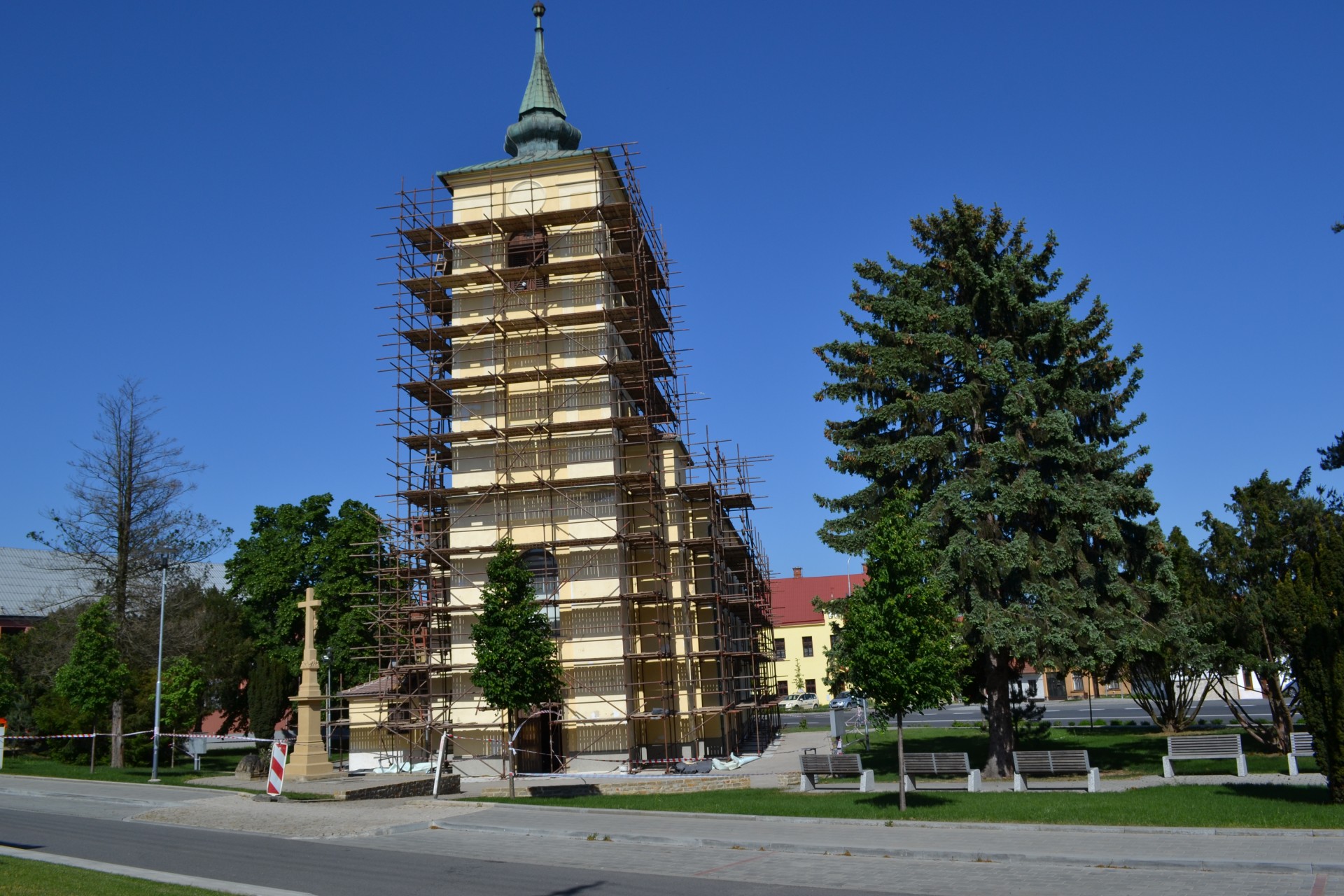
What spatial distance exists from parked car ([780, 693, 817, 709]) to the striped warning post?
55.1 m

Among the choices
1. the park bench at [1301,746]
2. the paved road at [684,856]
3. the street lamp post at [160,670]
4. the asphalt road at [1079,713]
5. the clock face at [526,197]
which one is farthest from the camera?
the asphalt road at [1079,713]

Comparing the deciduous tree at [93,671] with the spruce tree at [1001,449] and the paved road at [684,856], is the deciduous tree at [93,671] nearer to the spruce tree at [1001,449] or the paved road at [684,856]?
the paved road at [684,856]

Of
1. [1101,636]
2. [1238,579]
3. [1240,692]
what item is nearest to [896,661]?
[1101,636]

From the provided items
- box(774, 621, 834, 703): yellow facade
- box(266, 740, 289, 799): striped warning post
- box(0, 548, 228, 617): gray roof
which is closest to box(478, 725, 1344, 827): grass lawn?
box(266, 740, 289, 799): striped warning post

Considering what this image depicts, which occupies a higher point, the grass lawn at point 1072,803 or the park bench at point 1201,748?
the park bench at point 1201,748

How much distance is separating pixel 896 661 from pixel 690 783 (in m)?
8.41

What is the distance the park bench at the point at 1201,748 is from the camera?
21891 mm

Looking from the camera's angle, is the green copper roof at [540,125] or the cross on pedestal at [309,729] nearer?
the cross on pedestal at [309,729]

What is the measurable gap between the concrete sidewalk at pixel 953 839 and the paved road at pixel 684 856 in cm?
4

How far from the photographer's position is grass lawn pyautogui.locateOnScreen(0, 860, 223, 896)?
1058 cm

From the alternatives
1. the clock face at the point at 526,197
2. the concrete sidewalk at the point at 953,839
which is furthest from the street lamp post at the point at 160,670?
the clock face at the point at 526,197

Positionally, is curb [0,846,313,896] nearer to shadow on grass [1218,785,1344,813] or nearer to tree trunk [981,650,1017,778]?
shadow on grass [1218,785,1344,813]

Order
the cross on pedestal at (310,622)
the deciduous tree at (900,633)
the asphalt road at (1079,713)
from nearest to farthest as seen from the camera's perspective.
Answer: the deciduous tree at (900,633), the cross on pedestal at (310,622), the asphalt road at (1079,713)

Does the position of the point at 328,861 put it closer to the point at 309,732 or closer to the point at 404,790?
the point at 404,790
